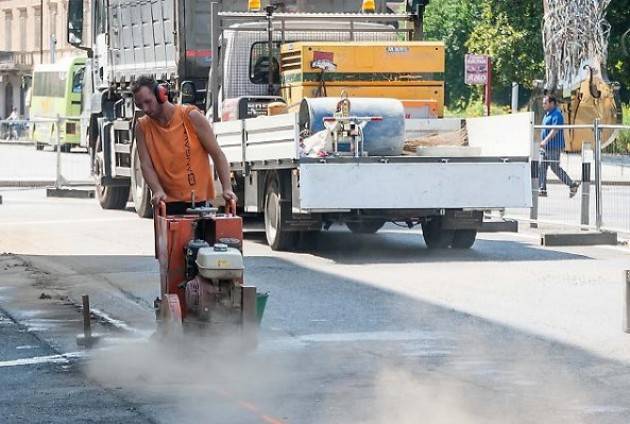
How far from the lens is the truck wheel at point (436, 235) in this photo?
703 inches

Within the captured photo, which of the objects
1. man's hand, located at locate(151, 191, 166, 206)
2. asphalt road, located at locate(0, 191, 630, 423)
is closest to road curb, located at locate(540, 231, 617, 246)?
asphalt road, located at locate(0, 191, 630, 423)

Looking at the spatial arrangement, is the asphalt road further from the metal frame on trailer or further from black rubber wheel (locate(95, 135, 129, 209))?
black rubber wheel (locate(95, 135, 129, 209))

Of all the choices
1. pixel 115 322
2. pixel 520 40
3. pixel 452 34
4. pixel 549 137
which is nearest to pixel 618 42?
pixel 520 40

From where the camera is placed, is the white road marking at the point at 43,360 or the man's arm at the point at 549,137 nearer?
the white road marking at the point at 43,360

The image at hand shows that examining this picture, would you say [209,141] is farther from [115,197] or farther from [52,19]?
[52,19]

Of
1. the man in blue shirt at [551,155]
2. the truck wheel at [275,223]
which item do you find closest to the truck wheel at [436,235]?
the truck wheel at [275,223]

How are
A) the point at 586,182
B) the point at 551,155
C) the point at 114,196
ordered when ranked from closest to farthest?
1. the point at 586,182
2. the point at 551,155
3. the point at 114,196

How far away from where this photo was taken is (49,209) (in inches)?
993

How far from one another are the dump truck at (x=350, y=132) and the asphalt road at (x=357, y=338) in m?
0.55

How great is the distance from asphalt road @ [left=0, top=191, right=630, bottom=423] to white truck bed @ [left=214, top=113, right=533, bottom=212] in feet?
2.01

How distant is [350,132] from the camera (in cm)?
1677

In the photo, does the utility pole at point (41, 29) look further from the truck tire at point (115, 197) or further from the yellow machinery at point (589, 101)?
the truck tire at point (115, 197)

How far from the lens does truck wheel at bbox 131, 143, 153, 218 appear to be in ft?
74.4

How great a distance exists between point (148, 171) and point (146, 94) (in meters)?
0.50
